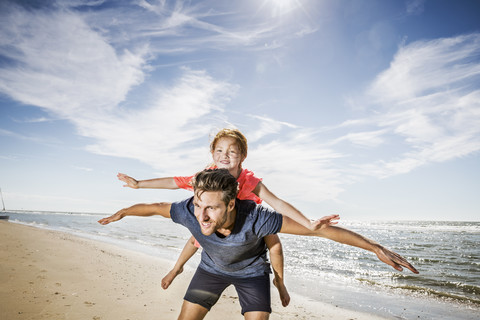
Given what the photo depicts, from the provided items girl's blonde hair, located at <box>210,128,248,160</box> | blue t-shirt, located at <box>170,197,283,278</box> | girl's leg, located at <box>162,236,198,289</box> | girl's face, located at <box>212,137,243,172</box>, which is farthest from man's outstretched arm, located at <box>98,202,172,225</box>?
girl's blonde hair, located at <box>210,128,248,160</box>

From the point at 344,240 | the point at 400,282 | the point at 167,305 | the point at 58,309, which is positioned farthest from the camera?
the point at 400,282

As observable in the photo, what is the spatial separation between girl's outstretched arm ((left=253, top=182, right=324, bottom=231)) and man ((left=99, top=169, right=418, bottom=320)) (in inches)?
2.9

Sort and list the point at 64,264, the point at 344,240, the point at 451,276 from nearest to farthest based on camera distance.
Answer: the point at 344,240 < the point at 64,264 < the point at 451,276

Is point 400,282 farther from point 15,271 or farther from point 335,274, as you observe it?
point 15,271

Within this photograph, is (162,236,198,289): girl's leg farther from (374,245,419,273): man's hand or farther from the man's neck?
(374,245,419,273): man's hand

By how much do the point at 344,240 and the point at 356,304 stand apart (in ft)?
19.4

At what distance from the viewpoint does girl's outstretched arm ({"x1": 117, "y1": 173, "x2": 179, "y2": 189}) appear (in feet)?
14.1

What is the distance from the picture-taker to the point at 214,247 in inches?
123

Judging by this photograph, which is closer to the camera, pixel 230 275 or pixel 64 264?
pixel 230 275

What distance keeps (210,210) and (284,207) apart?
1071mm

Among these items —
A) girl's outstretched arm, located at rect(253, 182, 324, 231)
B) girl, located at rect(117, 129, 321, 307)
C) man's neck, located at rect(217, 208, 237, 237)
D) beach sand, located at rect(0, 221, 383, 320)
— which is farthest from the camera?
beach sand, located at rect(0, 221, 383, 320)

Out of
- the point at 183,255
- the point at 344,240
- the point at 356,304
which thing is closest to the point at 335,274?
the point at 356,304

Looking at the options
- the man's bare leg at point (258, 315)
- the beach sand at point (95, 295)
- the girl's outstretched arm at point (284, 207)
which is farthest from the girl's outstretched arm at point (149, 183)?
the beach sand at point (95, 295)

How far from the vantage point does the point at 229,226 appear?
3020 mm
